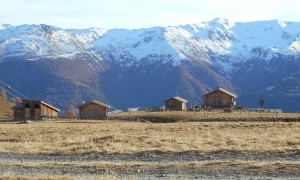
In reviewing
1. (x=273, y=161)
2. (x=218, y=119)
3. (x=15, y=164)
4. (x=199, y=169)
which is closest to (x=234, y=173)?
(x=199, y=169)

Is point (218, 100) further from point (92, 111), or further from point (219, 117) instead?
point (219, 117)

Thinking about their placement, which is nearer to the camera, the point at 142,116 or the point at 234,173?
the point at 234,173

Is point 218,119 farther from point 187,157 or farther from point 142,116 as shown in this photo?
point 187,157

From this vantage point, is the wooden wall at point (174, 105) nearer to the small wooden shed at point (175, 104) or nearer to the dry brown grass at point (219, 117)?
the small wooden shed at point (175, 104)

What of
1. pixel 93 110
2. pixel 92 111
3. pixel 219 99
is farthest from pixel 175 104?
pixel 92 111

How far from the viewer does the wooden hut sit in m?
121

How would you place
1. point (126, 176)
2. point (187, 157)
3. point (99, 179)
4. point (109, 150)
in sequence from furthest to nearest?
point (109, 150) < point (187, 157) < point (126, 176) < point (99, 179)

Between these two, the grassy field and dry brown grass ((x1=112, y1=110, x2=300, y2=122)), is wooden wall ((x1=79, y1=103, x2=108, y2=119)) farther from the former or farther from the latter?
the grassy field

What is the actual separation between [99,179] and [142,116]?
87318 millimetres

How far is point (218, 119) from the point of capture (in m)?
89.7

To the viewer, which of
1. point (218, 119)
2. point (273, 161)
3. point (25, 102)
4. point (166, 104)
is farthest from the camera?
point (166, 104)

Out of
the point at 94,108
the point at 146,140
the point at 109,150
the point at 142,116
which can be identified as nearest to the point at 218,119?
the point at 142,116

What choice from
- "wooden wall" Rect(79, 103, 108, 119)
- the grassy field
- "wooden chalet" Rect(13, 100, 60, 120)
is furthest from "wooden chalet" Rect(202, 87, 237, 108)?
the grassy field

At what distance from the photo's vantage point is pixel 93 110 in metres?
122
